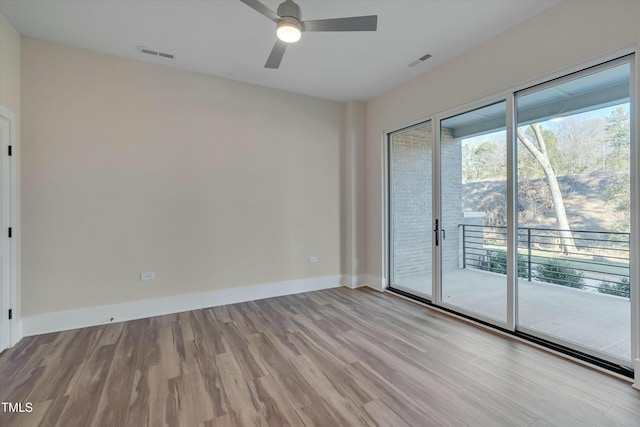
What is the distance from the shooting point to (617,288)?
96.7 inches

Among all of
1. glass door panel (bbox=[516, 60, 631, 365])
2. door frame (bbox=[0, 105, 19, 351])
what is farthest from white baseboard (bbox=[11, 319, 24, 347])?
glass door panel (bbox=[516, 60, 631, 365])

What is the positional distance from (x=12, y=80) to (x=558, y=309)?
5.96 m

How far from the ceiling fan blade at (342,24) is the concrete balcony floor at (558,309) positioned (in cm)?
284

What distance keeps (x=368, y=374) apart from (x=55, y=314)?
3363 millimetres

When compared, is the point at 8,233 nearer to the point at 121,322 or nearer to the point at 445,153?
the point at 121,322

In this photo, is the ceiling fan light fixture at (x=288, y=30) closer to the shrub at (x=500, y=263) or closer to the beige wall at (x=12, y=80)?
the beige wall at (x=12, y=80)

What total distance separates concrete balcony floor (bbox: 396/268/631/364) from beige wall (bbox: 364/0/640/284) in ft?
4.75

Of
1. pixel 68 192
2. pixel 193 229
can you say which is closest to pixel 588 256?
pixel 193 229

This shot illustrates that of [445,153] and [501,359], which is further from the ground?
[445,153]

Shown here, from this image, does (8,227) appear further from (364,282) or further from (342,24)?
(364,282)

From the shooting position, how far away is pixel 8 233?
2770 mm

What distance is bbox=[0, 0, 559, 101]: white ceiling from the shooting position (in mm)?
2533

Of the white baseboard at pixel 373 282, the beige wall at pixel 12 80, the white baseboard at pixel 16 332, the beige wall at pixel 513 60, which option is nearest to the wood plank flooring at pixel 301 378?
the white baseboard at pixel 16 332

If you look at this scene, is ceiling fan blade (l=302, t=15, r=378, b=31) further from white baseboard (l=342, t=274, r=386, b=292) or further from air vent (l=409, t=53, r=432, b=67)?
white baseboard (l=342, t=274, r=386, b=292)
